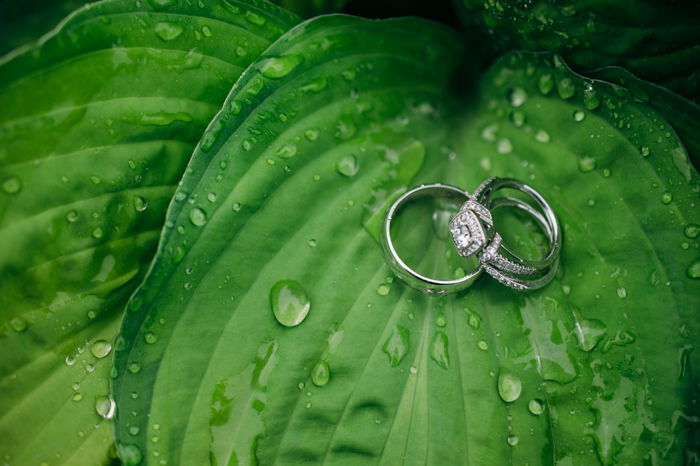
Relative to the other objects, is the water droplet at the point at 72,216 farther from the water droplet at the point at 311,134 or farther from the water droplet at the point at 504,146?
Answer: the water droplet at the point at 504,146

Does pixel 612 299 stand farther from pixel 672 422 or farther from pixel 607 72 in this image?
pixel 607 72

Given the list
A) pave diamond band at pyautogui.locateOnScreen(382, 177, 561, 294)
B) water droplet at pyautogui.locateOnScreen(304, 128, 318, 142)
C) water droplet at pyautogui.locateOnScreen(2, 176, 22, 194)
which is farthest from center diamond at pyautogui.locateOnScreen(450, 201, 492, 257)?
water droplet at pyautogui.locateOnScreen(2, 176, 22, 194)

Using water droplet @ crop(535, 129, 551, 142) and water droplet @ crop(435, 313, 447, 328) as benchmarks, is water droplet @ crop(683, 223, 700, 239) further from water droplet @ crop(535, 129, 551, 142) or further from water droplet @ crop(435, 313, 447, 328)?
water droplet @ crop(435, 313, 447, 328)

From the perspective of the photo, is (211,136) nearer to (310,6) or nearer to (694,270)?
(310,6)

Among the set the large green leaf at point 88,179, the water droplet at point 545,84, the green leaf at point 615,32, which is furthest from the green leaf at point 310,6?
the water droplet at point 545,84

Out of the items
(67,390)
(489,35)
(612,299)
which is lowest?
(67,390)

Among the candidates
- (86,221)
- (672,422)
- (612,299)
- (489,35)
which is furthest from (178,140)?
(672,422)
